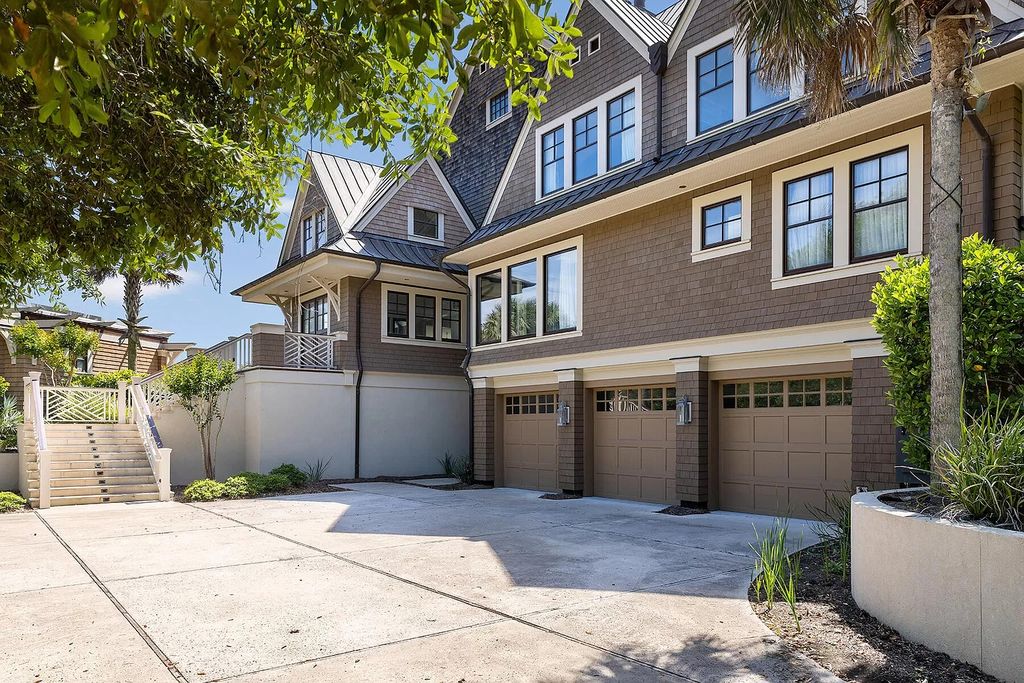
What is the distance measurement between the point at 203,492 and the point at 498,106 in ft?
41.4

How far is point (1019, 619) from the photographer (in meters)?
4.41

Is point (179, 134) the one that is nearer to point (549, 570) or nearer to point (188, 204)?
point (188, 204)

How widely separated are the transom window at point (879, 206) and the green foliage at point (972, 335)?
270cm

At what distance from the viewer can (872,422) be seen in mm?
9938

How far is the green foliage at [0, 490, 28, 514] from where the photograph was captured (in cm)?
1286

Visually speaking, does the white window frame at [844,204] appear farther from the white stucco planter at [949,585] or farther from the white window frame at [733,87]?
the white stucco planter at [949,585]

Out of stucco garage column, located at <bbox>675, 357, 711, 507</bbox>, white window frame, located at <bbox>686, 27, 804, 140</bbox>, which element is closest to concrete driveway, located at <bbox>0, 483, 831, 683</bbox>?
stucco garage column, located at <bbox>675, 357, 711, 507</bbox>

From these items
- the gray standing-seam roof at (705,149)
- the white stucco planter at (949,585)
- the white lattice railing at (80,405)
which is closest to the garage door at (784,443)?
the gray standing-seam roof at (705,149)

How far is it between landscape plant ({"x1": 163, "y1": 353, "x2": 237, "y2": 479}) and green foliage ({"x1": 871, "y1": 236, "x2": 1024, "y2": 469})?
44.6ft

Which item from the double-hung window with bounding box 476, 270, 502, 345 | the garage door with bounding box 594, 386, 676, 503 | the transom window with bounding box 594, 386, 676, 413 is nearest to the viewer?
the garage door with bounding box 594, 386, 676, 503

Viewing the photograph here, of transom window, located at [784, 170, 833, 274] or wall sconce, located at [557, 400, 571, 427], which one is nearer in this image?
transom window, located at [784, 170, 833, 274]

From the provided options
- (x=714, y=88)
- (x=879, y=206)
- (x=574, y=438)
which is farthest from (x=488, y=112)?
(x=879, y=206)

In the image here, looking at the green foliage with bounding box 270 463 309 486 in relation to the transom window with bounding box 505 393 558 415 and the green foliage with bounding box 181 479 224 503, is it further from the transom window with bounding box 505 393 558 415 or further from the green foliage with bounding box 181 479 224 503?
the transom window with bounding box 505 393 558 415

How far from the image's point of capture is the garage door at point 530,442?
1611 centimetres
